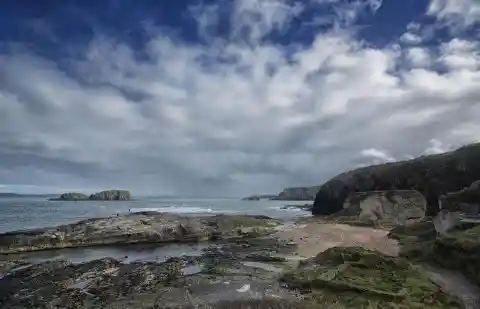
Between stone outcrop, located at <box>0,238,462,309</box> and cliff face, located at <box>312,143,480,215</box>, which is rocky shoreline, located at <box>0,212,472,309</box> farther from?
cliff face, located at <box>312,143,480,215</box>

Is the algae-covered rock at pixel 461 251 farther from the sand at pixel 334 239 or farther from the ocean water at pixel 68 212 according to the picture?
the ocean water at pixel 68 212

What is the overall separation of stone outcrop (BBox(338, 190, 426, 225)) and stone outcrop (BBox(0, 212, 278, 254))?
16.4 m

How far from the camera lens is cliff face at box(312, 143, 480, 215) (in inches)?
2377

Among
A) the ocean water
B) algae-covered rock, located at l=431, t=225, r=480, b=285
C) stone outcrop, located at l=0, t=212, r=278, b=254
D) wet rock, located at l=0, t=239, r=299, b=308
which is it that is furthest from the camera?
the ocean water

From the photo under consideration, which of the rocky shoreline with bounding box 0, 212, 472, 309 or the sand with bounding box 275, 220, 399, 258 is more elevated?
the sand with bounding box 275, 220, 399, 258

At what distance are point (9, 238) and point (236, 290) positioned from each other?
2877 centimetres

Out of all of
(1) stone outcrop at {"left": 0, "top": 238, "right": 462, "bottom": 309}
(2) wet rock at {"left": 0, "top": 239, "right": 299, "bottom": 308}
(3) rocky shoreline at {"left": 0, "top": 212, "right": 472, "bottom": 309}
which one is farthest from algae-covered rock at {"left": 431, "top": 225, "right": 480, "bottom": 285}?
(2) wet rock at {"left": 0, "top": 239, "right": 299, "bottom": 308}

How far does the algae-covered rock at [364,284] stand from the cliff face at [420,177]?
4098 centimetres

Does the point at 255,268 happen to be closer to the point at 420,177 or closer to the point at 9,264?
the point at 9,264

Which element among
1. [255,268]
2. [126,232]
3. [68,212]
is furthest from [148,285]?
[68,212]

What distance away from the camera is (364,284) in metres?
16.7

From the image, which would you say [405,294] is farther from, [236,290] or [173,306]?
[173,306]

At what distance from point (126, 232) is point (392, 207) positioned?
37019 mm

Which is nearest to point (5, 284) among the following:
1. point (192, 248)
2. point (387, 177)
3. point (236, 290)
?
point (236, 290)
